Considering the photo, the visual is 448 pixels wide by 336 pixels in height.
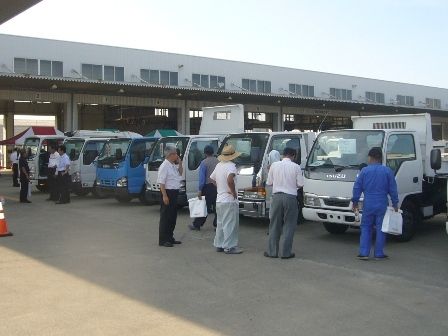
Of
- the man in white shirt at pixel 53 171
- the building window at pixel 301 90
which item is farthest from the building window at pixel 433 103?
the man in white shirt at pixel 53 171

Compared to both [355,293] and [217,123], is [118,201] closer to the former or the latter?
[217,123]

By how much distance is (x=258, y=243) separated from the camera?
9.76 meters

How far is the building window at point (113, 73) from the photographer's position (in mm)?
37094

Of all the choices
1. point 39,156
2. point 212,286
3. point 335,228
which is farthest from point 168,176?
point 39,156

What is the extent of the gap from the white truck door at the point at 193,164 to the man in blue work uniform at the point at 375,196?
19.4 ft

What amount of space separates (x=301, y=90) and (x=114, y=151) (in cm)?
3346

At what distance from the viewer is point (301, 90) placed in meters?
47.6

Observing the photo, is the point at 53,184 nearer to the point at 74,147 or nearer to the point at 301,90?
the point at 74,147

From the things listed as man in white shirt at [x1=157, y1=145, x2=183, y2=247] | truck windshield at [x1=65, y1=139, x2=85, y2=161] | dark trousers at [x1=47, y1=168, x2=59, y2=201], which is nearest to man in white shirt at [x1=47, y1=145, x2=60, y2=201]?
dark trousers at [x1=47, y1=168, x2=59, y2=201]

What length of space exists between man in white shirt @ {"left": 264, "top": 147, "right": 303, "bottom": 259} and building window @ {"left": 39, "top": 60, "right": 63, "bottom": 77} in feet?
97.3

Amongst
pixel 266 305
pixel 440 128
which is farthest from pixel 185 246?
pixel 440 128

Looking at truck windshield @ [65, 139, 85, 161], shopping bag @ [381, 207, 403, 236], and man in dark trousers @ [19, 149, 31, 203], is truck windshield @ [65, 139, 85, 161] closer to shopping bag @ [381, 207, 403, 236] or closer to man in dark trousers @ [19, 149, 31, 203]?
man in dark trousers @ [19, 149, 31, 203]

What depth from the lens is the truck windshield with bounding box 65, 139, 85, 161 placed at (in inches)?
742

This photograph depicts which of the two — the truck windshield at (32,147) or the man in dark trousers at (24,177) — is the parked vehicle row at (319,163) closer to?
the man in dark trousers at (24,177)
